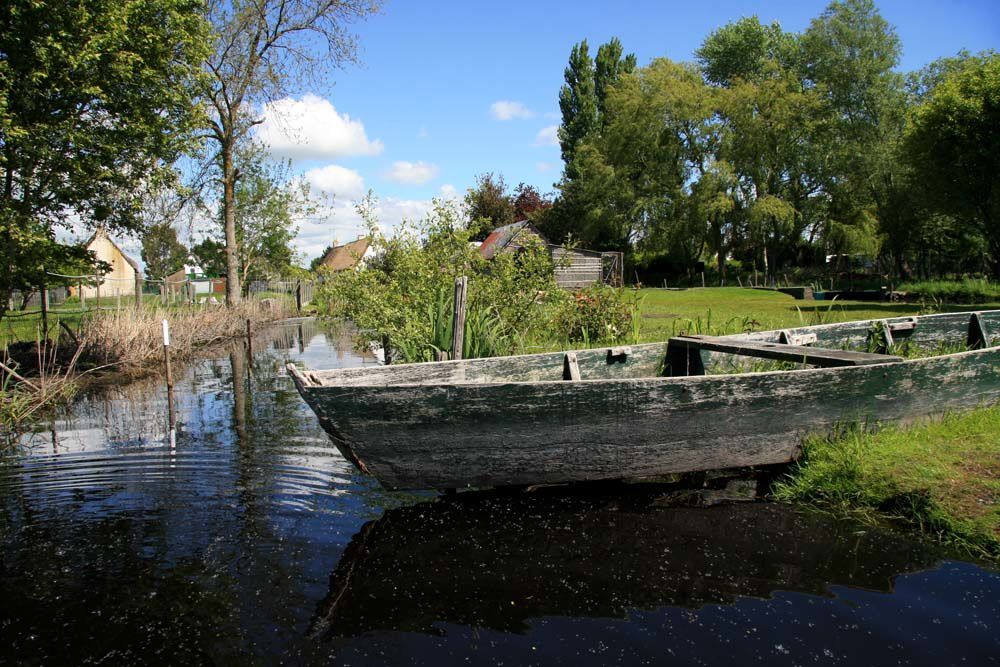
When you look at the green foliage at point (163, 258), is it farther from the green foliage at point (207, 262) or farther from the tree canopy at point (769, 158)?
the tree canopy at point (769, 158)

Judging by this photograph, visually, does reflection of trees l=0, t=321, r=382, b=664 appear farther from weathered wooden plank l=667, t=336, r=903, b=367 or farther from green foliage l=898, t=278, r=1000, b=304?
green foliage l=898, t=278, r=1000, b=304

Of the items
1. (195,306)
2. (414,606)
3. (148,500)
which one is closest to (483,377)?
(414,606)

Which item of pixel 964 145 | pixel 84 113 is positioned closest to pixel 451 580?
pixel 84 113

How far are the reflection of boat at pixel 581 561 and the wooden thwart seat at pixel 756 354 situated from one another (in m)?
1.37

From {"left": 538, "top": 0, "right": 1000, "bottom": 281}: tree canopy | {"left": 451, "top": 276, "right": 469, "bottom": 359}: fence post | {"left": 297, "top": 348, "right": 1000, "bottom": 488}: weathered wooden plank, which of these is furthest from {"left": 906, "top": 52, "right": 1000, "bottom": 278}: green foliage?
{"left": 451, "top": 276, "right": 469, "bottom": 359}: fence post

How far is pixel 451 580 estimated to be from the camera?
13.6ft

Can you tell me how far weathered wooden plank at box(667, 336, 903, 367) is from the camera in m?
5.39

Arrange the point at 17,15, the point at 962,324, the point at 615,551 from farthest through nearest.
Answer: the point at 17,15
the point at 962,324
the point at 615,551

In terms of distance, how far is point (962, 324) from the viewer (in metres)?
8.16

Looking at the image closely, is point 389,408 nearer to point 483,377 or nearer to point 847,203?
point 483,377

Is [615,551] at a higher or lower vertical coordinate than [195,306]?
lower

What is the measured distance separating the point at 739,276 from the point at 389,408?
43.3 metres

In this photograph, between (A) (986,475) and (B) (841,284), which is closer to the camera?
(A) (986,475)

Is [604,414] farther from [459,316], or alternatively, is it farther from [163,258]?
[163,258]
